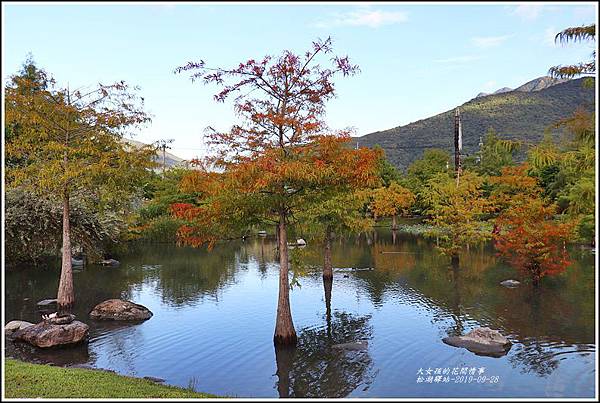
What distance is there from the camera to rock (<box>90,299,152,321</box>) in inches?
618

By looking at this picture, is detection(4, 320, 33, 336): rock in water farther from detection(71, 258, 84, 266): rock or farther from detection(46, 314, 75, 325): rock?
detection(71, 258, 84, 266): rock

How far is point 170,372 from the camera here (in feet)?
36.5

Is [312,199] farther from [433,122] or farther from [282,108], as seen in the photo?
[433,122]

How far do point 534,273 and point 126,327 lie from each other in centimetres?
1523

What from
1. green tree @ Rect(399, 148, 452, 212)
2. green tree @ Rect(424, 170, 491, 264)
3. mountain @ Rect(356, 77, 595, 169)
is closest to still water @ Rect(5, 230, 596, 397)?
green tree @ Rect(424, 170, 491, 264)

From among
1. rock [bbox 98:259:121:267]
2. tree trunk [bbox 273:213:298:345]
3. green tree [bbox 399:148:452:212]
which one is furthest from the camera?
green tree [bbox 399:148:452:212]

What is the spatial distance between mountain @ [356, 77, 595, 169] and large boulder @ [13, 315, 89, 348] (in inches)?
2469

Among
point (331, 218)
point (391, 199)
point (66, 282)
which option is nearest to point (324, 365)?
point (331, 218)

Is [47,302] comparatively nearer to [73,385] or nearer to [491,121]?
[73,385]

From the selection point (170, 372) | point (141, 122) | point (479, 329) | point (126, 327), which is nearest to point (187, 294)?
point (126, 327)

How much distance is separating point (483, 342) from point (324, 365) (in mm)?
4142

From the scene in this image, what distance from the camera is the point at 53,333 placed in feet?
41.5

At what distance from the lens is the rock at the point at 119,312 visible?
1570cm

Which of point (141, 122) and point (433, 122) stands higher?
point (433, 122)
